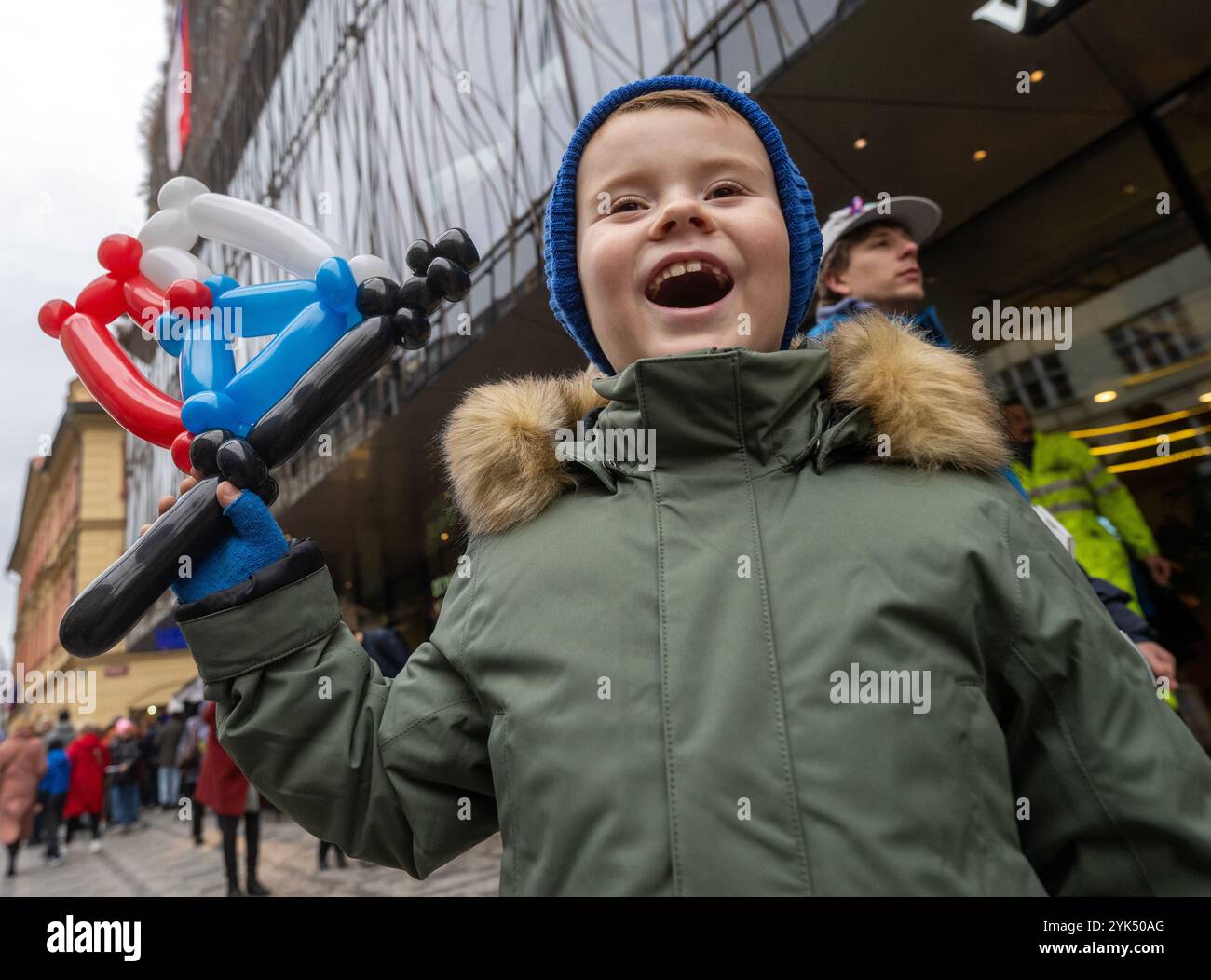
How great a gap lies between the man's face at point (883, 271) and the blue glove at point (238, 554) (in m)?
2.18

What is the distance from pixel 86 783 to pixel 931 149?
14319 millimetres

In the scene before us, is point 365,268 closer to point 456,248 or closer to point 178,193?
point 456,248

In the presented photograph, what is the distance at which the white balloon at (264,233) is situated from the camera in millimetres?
1791

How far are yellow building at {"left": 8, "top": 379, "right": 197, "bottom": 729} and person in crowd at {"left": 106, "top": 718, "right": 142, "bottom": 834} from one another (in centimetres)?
813

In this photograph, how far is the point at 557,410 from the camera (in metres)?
1.45

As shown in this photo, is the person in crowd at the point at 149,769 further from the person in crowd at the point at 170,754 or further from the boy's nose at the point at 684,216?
the boy's nose at the point at 684,216

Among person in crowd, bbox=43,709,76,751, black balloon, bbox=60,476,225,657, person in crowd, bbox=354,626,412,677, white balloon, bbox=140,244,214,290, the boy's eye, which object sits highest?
white balloon, bbox=140,244,214,290

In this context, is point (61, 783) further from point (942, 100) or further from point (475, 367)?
point (942, 100)

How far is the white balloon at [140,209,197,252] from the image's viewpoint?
75.7 inches

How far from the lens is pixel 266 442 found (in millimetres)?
1312

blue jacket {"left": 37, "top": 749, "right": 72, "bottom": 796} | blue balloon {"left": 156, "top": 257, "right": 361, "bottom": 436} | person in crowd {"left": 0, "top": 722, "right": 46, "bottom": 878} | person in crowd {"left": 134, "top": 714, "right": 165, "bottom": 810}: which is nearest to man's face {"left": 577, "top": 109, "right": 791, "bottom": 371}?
blue balloon {"left": 156, "top": 257, "right": 361, "bottom": 436}

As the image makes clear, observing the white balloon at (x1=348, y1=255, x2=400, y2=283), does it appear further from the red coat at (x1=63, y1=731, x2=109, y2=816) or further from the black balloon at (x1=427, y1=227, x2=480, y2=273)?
the red coat at (x1=63, y1=731, x2=109, y2=816)

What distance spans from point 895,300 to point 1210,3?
3.80 metres
